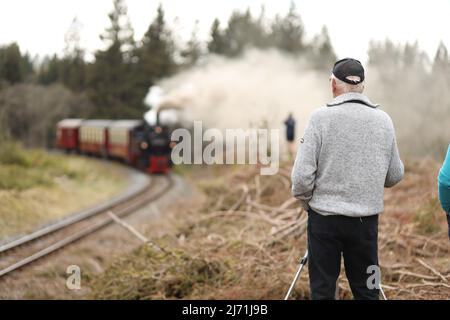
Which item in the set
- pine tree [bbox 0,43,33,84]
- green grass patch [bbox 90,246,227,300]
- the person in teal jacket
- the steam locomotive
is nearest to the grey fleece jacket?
the person in teal jacket

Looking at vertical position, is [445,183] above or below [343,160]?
below

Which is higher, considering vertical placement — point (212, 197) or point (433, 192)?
point (433, 192)

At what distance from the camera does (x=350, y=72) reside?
3.21 metres

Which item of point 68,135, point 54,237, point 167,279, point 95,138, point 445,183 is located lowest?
point 54,237

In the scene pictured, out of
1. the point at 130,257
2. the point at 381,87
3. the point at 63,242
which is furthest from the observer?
the point at 381,87

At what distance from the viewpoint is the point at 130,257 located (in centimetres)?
705

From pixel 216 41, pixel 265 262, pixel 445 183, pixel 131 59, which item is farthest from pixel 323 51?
pixel 445 183

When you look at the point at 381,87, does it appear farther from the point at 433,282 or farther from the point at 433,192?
the point at 433,282

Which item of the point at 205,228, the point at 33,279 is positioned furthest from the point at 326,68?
the point at 33,279

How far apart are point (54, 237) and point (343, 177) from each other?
836 centimetres

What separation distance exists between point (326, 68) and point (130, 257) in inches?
975

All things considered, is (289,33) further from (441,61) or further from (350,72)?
(350,72)

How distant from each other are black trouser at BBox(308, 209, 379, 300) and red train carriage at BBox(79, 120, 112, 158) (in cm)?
2832

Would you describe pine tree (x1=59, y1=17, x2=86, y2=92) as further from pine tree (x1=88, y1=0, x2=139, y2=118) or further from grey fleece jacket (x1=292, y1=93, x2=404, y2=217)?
grey fleece jacket (x1=292, y1=93, x2=404, y2=217)
